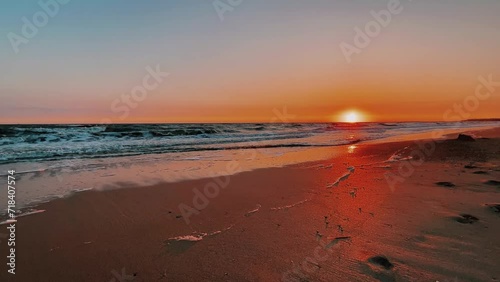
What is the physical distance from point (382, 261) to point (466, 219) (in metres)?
2.00

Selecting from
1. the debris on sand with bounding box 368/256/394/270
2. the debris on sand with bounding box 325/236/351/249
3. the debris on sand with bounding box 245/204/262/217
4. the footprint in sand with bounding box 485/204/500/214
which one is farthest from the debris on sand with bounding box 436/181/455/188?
the debris on sand with bounding box 368/256/394/270

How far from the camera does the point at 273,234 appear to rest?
3975 mm

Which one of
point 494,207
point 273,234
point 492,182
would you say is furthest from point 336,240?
point 492,182

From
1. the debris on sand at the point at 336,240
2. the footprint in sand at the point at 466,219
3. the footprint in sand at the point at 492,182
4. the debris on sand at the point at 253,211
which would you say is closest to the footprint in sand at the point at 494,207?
the footprint in sand at the point at 466,219

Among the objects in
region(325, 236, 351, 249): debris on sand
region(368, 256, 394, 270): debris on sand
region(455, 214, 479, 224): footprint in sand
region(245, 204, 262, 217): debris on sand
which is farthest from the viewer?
region(245, 204, 262, 217): debris on sand

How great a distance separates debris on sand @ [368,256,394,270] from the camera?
303 centimetres

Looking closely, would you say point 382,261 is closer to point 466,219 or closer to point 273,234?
point 273,234

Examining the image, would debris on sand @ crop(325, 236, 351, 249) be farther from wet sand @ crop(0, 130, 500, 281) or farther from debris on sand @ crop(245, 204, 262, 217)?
debris on sand @ crop(245, 204, 262, 217)

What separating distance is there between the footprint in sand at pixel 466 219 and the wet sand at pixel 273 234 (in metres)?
0.01

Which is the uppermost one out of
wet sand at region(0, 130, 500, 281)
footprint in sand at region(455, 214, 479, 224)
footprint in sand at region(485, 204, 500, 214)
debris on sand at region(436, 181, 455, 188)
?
debris on sand at region(436, 181, 455, 188)

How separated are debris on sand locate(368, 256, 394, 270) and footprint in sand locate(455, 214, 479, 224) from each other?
1.80 m

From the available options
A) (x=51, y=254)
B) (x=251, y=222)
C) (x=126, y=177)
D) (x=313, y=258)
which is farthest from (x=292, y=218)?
(x=126, y=177)

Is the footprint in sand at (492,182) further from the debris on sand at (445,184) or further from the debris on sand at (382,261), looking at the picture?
the debris on sand at (382,261)

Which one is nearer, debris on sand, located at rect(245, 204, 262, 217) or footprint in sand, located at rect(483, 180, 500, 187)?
debris on sand, located at rect(245, 204, 262, 217)
